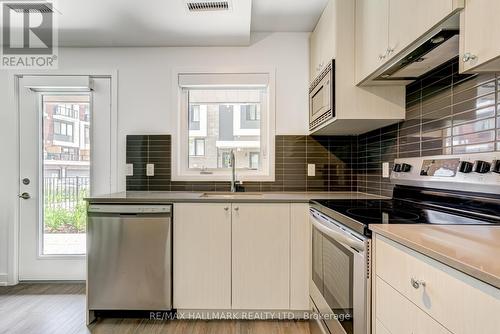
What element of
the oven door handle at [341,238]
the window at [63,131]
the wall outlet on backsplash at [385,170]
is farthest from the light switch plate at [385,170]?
the window at [63,131]

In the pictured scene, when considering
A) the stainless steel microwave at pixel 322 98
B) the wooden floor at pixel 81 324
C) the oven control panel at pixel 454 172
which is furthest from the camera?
the wooden floor at pixel 81 324

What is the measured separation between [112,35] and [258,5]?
1.28 metres

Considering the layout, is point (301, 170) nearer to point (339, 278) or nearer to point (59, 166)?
point (339, 278)

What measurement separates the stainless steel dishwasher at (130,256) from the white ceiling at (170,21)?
4.63 ft

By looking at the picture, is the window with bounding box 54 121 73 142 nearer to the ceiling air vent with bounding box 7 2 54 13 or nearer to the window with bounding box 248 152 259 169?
the ceiling air vent with bounding box 7 2 54 13

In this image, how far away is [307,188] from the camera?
2.61 meters

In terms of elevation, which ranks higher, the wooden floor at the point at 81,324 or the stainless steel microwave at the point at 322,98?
the stainless steel microwave at the point at 322,98

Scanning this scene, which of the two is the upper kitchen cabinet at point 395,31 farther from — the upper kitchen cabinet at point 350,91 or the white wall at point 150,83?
the white wall at point 150,83

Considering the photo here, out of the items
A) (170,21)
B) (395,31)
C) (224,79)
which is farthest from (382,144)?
(170,21)

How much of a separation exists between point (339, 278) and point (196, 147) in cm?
181

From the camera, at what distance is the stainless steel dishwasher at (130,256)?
6.74 ft

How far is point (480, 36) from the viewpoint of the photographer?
911 mm

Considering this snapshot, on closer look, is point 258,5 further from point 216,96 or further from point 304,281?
point 304,281

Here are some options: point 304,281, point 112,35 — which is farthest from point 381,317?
point 112,35
